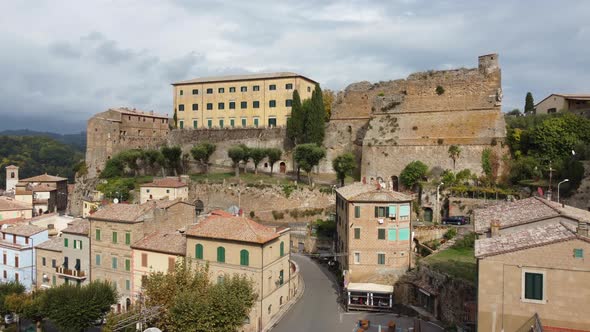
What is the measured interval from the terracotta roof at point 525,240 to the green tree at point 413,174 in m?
28.8

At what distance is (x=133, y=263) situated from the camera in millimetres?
33375

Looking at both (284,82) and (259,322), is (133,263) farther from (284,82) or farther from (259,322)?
(284,82)

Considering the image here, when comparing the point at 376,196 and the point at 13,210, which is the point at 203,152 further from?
the point at 376,196

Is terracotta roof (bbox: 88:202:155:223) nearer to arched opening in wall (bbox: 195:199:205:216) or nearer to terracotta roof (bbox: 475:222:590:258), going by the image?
arched opening in wall (bbox: 195:199:205:216)

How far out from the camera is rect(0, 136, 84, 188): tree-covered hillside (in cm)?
13350

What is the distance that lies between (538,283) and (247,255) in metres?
17.4

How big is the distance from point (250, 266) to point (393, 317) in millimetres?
10277

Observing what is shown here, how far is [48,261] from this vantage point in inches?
1574

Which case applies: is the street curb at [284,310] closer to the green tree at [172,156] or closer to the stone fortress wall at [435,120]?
the stone fortress wall at [435,120]

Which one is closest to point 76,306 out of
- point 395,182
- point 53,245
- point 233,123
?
point 53,245

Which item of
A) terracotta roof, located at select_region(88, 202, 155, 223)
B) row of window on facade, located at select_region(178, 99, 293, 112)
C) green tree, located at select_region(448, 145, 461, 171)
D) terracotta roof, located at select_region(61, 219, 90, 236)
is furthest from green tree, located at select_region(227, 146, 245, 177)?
green tree, located at select_region(448, 145, 461, 171)

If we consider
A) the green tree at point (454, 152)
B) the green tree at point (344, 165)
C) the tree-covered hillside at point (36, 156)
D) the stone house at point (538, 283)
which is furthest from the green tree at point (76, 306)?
the tree-covered hillside at point (36, 156)

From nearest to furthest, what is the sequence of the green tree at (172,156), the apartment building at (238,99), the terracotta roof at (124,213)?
the terracotta roof at (124,213) < the green tree at (172,156) < the apartment building at (238,99)

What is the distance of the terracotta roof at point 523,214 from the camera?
72.2 feet
